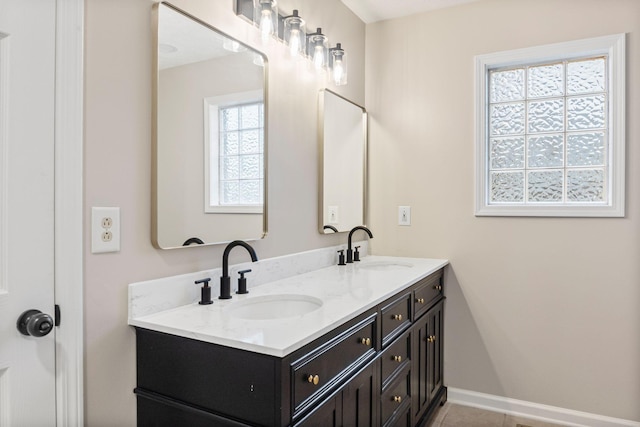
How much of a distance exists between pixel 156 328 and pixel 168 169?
0.52 metres

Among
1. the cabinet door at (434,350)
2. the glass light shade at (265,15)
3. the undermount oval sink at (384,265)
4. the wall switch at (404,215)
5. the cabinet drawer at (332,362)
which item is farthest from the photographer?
the wall switch at (404,215)

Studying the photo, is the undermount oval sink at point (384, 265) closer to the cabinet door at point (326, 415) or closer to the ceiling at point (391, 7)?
the cabinet door at point (326, 415)

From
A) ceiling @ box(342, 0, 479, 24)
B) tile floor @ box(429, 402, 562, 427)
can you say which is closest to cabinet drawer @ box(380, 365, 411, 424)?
tile floor @ box(429, 402, 562, 427)

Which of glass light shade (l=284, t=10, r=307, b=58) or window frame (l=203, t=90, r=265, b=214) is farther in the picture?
glass light shade (l=284, t=10, r=307, b=58)

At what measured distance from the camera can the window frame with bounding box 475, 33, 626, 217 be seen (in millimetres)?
2209

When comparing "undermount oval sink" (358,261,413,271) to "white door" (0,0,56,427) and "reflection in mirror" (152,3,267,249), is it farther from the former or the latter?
"white door" (0,0,56,427)

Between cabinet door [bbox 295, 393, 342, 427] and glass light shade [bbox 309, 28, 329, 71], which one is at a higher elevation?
glass light shade [bbox 309, 28, 329, 71]

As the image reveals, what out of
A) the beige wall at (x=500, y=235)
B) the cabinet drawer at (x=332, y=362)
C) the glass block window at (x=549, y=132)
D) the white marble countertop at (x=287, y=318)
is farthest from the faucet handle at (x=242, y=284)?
the glass block window at (x=549, y=132)

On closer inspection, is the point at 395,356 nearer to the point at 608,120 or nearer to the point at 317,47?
the point at 317,47

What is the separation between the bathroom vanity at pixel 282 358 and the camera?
1.08 metres

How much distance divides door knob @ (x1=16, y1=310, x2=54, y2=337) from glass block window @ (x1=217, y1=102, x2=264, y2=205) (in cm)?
72

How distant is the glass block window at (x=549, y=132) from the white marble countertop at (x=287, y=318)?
891 mm

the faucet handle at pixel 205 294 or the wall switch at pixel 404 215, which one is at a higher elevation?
the wall switch at pixel 404 215

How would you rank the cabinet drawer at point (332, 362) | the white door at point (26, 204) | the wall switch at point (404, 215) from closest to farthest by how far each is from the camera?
1. the white door at point (26, 204)
2. the cabinet drawer at point (332, 362)
3. the wall switch at point (404, 215)
